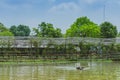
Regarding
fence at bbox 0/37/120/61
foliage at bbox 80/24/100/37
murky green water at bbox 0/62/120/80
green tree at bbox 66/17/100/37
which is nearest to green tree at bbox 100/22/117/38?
green tree at bbox 66/17/100/37

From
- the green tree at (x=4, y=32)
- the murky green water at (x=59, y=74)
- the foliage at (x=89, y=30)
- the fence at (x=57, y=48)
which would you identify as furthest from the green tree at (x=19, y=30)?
the murky green water at (x=59, y=74)

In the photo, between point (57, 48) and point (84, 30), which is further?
point (84, 30)

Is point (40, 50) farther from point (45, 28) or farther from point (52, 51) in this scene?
point (45, 28)

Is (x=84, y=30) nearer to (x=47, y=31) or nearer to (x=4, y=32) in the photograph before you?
(x=47, y=31)

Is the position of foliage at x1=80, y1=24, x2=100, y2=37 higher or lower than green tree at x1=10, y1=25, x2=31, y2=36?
lower

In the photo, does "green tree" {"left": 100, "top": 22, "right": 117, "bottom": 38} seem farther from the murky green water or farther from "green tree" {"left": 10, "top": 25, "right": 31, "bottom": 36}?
the murky green water

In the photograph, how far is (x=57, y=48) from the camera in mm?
37219

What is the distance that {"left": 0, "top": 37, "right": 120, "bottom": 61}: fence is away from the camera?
119 ft

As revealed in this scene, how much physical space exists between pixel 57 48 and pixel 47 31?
12.9 metres

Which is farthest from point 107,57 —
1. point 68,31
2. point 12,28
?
point 12,28

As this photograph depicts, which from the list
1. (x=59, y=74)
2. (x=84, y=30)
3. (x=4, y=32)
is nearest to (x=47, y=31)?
(x=84, y=30)

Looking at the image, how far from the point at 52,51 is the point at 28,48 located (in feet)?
9.25

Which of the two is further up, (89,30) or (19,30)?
(19,30)

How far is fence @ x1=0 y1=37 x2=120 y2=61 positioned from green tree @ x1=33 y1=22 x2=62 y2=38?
10.3 metres
